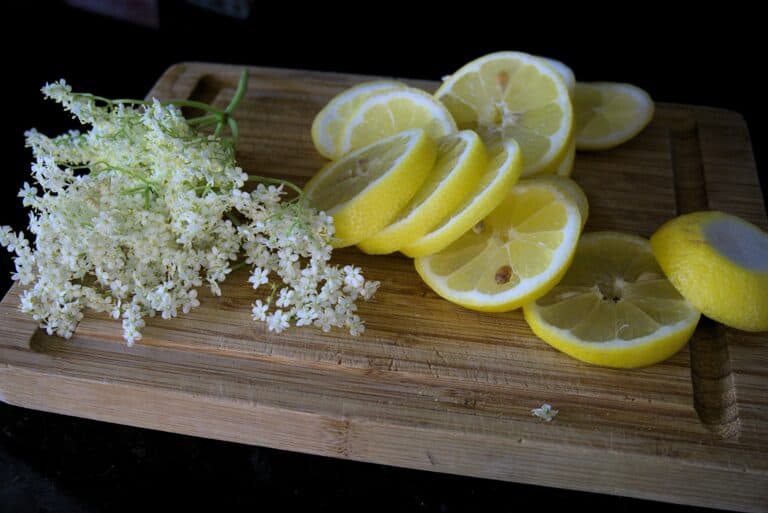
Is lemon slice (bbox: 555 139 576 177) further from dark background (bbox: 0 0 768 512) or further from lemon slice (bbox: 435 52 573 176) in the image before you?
dark background (bbox: 0 0 768 512)

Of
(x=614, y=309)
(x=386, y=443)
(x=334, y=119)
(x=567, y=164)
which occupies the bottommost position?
(x=386, y=443)

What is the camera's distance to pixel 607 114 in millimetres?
2506

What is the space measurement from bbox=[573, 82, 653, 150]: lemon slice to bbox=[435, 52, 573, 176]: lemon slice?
27 cm

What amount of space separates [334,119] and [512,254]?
74 cm

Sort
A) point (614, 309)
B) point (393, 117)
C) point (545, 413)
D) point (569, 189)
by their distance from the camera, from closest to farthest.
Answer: point (545, 413) → point (614, 309) → point (569, 189) → point (393, 117)

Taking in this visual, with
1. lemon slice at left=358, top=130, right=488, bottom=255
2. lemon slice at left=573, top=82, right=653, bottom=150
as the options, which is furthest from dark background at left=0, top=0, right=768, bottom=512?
lemon slice at left=358, top=130, right=488, bottom=255

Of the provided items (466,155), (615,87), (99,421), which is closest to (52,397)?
(99,421)

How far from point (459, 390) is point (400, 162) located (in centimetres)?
53

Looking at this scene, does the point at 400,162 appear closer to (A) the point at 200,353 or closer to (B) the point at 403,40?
(A) the point at 200,353

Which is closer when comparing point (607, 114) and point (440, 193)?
point (440, 193)

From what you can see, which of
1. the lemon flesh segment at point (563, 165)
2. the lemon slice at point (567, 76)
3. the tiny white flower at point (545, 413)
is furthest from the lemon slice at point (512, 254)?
the lemon slice at point (567, 76)

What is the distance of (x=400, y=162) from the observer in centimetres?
190

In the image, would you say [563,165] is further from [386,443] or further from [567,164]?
[386,443]

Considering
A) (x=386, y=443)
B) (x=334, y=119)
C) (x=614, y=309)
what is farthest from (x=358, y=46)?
(x=386, y=443)
